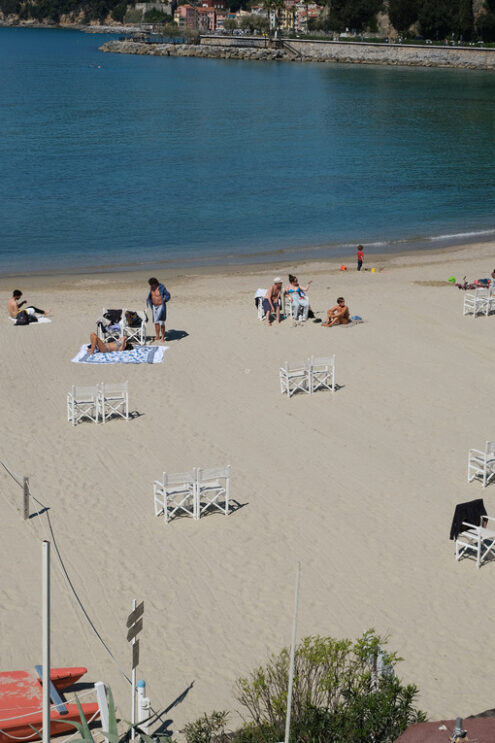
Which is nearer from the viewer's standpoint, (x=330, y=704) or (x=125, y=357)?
(x=330, y=704)

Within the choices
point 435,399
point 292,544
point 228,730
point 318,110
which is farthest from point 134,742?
point 318,110

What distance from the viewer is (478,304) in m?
20.4

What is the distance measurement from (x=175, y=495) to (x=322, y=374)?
17.4 feet

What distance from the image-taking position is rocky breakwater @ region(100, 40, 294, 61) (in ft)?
452

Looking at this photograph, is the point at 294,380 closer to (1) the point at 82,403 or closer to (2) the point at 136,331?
(1) the point at 82,403

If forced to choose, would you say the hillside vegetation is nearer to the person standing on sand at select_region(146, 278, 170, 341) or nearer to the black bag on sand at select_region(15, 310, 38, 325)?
the black bag on sand at select_region(15, 310, 38, 325)

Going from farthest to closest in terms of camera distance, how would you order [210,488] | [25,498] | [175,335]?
1. [175,335]
2. [210,488]
3. [25,498]

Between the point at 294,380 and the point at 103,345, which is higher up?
the point at 103,345

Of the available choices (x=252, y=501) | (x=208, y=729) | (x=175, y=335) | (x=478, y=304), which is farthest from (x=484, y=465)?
(x=478, y=304)

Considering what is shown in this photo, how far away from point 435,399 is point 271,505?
4685mm

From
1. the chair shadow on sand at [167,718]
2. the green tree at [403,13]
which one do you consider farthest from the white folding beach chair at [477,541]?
the green tree at [403,13]

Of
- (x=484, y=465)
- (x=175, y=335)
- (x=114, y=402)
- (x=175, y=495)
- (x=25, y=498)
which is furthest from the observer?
(x=175, y=335)

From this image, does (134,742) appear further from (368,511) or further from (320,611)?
(368,511)

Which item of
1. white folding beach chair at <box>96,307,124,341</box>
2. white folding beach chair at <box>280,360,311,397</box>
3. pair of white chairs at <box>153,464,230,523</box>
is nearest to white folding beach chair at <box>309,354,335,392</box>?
white folding beach chair at <box>280,360,311,397</box>
